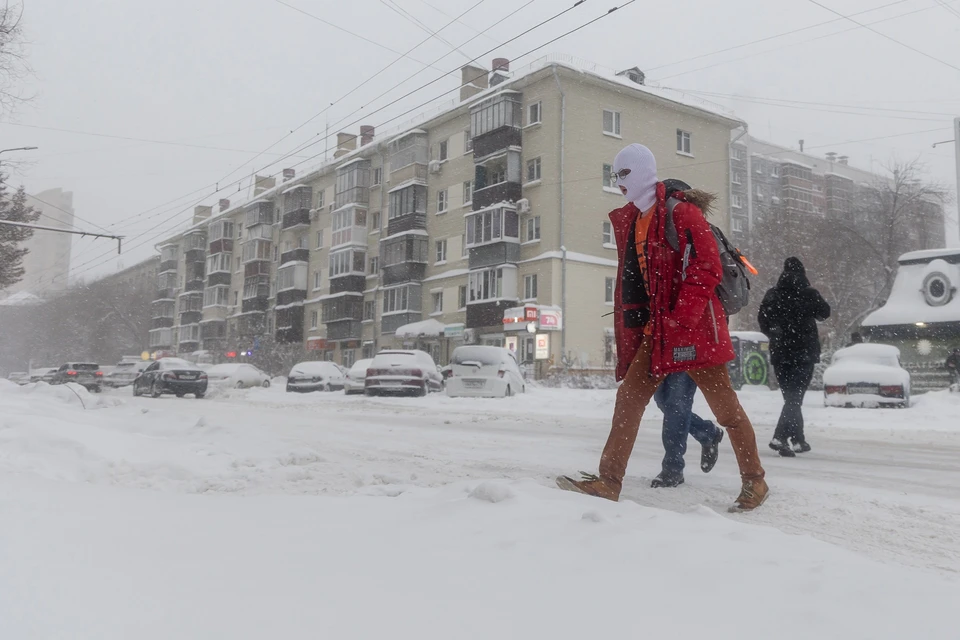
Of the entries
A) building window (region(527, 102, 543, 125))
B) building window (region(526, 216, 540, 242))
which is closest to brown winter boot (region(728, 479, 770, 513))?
building window (region(526, 216, 540, 242))

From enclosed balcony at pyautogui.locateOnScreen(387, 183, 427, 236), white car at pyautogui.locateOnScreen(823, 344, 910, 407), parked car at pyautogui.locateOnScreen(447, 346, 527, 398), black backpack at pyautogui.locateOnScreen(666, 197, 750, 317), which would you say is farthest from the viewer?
enclosed balcony at pyautogui.locateOnScreen(387, 183, 427, 236)

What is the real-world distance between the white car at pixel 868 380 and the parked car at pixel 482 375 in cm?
804

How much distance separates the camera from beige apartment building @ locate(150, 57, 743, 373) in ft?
113

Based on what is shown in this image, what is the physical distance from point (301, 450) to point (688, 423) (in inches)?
119

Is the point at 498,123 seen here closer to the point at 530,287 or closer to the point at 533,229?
the point at 533,229

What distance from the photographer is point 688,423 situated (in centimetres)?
505

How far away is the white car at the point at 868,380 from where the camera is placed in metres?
12.8

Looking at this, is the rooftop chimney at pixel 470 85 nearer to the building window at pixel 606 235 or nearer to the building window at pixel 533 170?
the building window at pixel 533 170

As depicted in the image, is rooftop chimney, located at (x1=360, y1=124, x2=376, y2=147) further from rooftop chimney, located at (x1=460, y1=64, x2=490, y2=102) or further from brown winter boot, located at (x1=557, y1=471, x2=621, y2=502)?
brown winter boot, located at (x1=557, y1=471, x2=621, y2=502)

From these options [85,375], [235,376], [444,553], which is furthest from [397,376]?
[85,375]

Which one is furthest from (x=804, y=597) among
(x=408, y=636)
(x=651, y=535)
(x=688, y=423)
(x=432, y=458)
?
(x=432, y=458)

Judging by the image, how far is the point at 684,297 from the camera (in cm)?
394

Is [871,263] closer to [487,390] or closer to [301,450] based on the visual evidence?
[487,390]

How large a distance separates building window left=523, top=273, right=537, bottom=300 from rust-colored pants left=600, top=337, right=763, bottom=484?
30.4 metres
